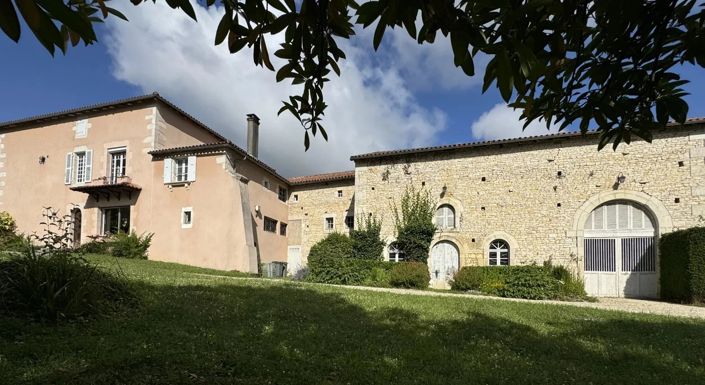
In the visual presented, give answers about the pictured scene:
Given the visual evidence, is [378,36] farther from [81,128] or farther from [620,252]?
[81,128]

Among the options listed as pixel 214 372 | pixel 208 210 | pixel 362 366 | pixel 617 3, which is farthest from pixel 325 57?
pixel 208 210

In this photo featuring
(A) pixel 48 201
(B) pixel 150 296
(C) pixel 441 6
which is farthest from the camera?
(A) pixel 48 201

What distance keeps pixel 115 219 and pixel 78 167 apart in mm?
3286

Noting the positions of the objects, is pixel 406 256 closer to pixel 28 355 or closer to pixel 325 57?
pixel 28 355

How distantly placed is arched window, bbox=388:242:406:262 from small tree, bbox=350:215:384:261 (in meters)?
0.42

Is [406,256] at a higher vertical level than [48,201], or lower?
lower

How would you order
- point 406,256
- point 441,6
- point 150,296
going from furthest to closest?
point 406,256
point 150,296
point 441,6

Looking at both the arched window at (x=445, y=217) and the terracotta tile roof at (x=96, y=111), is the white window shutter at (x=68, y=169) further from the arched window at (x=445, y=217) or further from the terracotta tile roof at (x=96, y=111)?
the arched window at (x=445, y=217)

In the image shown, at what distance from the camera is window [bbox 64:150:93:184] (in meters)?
21.3

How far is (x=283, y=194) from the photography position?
25156 mm

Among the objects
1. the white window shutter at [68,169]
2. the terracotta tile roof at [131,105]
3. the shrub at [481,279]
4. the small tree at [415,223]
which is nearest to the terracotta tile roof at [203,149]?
the terracotta tile roof at [131,105]

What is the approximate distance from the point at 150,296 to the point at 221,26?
579 centimetres

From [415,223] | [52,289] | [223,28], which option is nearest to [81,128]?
[415,223]

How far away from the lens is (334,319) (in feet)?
21.8
